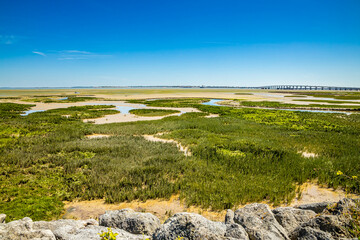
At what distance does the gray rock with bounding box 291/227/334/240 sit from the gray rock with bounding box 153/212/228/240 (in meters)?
1.77

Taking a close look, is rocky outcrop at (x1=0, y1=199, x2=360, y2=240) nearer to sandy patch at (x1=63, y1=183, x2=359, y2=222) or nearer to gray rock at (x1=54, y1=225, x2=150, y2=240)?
gray rock at (x1=54, y1=225, x2=150, y2=240)

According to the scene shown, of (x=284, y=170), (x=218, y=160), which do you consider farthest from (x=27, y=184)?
(x=284, y=170)

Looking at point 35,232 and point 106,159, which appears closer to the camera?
point 35,232

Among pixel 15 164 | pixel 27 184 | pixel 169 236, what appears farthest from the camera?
pixel 15 164

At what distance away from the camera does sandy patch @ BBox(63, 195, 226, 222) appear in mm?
7364

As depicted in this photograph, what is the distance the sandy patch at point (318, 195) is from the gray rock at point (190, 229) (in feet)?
17.9

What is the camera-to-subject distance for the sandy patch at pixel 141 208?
24.2 ft

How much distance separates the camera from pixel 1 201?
7.83 m

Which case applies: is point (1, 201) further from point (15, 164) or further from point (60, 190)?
point (15, 164)

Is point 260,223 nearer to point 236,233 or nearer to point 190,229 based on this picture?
point 236,233

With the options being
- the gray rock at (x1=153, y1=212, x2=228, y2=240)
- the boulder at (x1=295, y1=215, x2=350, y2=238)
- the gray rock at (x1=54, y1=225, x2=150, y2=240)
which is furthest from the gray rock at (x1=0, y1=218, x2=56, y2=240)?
the boulder at (x1=295, y1=215, x2=350, y2=238)

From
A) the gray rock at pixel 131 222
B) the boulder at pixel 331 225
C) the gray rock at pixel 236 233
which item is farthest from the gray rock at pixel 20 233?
the boulder at pixel 331 225

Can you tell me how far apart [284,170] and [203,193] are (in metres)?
5.65

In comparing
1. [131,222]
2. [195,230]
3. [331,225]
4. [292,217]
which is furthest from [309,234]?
[131,222]
